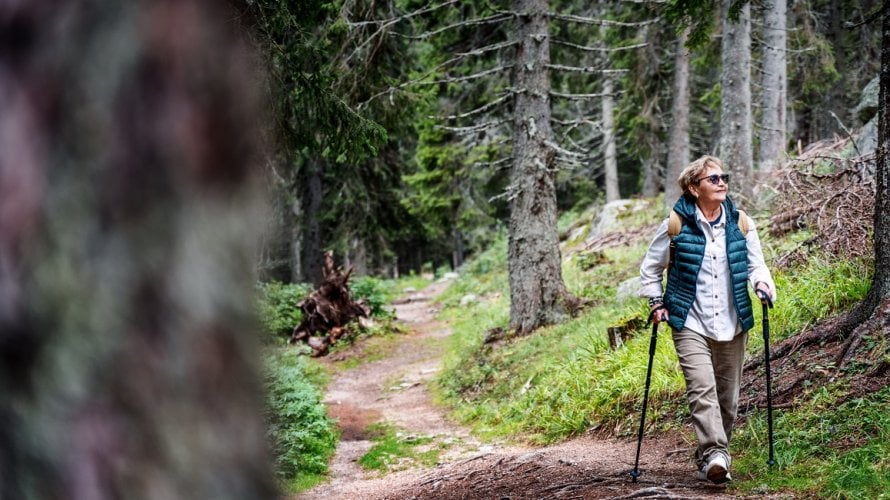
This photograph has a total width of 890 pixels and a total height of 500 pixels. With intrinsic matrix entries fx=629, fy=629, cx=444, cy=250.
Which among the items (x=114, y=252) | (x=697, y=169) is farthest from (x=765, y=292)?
(x=114, y=252)

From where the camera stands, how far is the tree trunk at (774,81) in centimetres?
1226

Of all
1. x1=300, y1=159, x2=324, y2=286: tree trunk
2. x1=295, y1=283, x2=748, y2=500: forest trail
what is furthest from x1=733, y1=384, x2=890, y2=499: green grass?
x1=300, y1=159, x2=324, y2=286: tree trunk

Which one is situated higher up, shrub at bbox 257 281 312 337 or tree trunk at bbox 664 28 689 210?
tree trunk at bbox 664 28 689 210

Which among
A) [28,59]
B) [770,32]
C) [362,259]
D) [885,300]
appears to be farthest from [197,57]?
[362,259]

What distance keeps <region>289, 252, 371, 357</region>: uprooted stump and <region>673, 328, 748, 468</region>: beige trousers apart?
10708 millimetres

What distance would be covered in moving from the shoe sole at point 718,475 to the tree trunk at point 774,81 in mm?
9560

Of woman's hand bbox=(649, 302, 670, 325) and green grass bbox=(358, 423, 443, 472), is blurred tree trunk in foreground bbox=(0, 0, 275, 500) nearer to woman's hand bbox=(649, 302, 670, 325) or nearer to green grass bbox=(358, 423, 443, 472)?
woman's hand bbox=(649, 302, 670, 325)

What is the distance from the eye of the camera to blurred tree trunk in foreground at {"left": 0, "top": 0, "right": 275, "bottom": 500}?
2.94ft

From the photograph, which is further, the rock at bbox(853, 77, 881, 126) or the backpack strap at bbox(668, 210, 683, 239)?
the rock at bbox(853, 77, 881, 126)

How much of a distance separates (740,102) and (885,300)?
714 centimetres

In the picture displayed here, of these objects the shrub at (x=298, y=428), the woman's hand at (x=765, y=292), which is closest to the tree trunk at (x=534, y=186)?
the shrub at (x=298, y=428)

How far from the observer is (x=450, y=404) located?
9297 millimetres

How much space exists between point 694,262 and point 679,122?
1140cm

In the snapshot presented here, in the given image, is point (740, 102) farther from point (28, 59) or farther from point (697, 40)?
point (28, 59)
